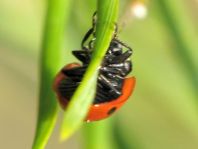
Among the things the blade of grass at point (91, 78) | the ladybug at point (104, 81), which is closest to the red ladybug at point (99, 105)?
the ladybug at point (104, 81)

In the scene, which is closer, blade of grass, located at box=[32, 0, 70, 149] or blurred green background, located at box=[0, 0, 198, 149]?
blade of grass, located at box=[32, 0, 70, 149]

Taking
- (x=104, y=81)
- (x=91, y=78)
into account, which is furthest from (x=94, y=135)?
(x=91, y=78)

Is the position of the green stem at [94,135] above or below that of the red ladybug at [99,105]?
below

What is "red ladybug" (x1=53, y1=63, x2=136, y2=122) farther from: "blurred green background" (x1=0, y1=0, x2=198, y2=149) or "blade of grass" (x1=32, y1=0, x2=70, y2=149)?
"blurred green background" (x1=0, y1=0, x2=198, y2=149)

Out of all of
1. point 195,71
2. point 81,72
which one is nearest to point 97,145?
point 81,72

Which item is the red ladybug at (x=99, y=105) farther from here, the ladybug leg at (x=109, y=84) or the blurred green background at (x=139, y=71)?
the blurred green background at (x=139, y=71)

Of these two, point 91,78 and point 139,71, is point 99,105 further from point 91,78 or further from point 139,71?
point 139,71

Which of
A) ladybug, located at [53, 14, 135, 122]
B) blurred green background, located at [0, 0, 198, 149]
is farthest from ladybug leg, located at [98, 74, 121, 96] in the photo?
blurred green background, located at [0, 0, 198, 149]
